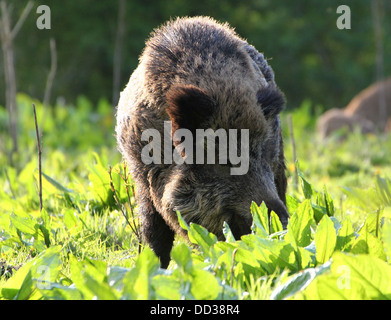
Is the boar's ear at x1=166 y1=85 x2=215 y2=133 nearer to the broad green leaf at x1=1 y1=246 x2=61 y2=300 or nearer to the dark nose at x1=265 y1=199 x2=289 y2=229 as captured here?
the dark nose at x1=265 y1=199 x2=289 y2=229

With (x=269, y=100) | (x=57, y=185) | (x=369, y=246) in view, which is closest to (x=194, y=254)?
(x=369, y=246)

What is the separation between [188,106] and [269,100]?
1.83 ft

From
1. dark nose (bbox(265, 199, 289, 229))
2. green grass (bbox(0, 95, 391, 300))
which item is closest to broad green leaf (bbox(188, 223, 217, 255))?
green grass (bbox(0, 95, 391, 300))

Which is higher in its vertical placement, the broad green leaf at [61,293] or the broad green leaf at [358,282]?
the broad green leaf at [358,282]

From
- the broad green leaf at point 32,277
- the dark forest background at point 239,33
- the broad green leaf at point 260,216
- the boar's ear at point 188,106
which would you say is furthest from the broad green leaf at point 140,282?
the dark forest background at point 239,33

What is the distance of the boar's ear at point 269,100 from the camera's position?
3.59 m

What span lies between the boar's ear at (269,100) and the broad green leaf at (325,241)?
3.13ft

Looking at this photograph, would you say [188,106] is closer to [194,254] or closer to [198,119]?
[198,119]

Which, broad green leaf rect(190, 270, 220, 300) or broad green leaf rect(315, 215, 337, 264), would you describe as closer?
broad green leaf rect(190, 270, 220, 300)

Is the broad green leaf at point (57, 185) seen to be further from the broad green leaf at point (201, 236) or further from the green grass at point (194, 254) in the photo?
the broad green leaf at point (201, 236)

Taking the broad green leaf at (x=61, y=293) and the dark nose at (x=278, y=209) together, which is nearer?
the broad green leaf at (x=61, y=293)

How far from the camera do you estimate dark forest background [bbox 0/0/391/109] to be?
16.4m

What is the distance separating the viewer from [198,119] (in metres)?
3.44

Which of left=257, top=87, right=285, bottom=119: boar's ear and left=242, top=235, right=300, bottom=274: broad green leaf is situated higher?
left=257, top=87, right=285, bottom=119: boar's ear
